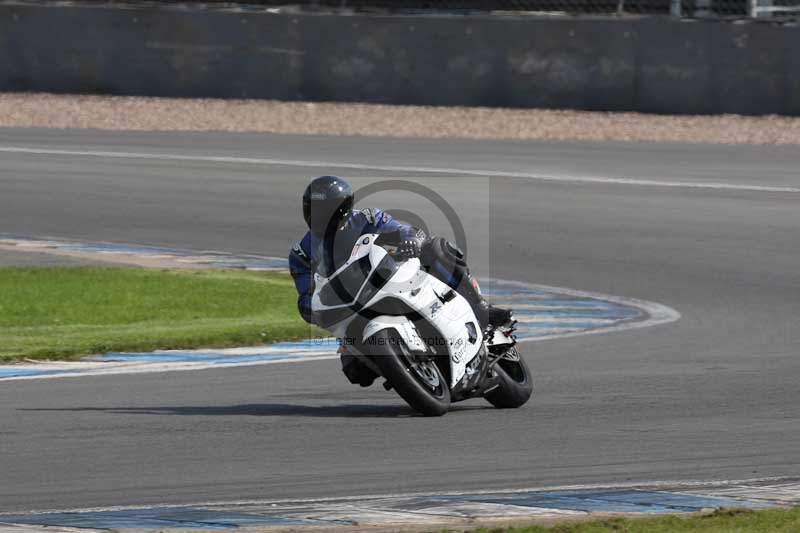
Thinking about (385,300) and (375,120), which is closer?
(385,300)

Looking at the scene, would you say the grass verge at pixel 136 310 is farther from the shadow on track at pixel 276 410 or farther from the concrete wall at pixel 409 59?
the concrete wall at pixel 409 59

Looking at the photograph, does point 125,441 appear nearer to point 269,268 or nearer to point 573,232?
point 269,268

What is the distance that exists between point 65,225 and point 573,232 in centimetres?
534

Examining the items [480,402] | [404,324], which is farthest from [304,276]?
[480,402]

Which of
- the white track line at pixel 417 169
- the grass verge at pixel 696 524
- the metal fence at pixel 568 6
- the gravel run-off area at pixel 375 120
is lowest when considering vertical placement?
the gravel run-off area at pixel 375 120

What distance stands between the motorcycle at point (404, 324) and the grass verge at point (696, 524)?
→ 8.60ft

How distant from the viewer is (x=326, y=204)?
29.9 feet

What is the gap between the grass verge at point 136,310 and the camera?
1228cm

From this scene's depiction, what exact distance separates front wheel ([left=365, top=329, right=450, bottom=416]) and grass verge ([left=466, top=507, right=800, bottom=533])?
8.44ft

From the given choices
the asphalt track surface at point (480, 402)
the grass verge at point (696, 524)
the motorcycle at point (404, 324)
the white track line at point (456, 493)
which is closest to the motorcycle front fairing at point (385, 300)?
the motorcycle at point (404, 324)

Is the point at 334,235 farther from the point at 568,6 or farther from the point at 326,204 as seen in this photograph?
the point at 568,6

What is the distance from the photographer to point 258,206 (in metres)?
20.0

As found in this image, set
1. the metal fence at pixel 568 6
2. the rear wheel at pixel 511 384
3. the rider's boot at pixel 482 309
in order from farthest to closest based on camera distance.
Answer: the metal fence at pixel 568 6, the rear wheel at pixel 511 384, the rider's boot at pixel 482 309

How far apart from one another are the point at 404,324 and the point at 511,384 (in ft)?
3.08
